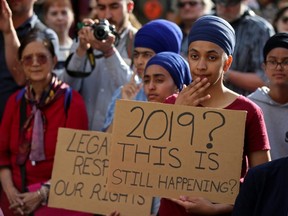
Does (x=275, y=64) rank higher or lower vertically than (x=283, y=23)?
lower

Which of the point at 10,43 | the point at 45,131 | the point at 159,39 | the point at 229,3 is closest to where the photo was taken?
the point at 159,39

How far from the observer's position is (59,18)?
949cm

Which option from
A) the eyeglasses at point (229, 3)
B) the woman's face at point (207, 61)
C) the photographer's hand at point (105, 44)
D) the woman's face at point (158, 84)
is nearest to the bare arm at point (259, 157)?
the woman's face at point (207, 61)

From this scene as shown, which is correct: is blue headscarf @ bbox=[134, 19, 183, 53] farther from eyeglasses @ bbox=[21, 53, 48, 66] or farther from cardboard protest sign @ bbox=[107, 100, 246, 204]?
cardboard protest sign @ bbox=[107, 100, 246, 204]

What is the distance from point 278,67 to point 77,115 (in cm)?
168

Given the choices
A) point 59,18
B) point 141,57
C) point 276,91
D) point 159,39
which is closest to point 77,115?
point 141,57

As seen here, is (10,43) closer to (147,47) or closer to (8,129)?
(8,129)

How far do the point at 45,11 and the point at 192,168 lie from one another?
190 inches

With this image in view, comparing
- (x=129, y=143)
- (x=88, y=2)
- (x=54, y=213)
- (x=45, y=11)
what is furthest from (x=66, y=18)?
(x=129, y=143)

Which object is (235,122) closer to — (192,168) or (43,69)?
(192,168)

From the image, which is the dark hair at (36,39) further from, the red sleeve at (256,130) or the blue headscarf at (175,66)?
the red sleeve at (256,130)

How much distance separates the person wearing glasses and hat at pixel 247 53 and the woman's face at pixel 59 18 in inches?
77.0

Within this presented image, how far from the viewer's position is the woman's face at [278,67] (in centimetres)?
630

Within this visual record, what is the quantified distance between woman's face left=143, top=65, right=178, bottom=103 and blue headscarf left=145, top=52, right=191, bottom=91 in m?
0.03
